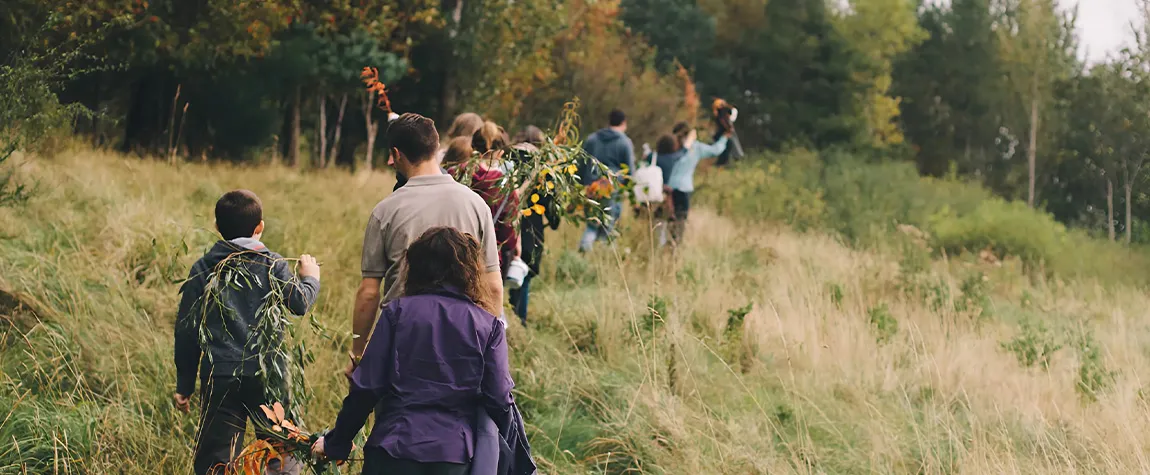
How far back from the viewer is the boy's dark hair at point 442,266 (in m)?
3.20

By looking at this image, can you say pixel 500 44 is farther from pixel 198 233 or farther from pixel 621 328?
pixel 621 328

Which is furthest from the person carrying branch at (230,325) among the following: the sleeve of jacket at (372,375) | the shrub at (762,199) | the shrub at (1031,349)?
the shrub at (762,199)

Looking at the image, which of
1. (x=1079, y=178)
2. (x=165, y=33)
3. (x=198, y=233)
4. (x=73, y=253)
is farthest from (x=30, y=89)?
(x=1079, y=178)

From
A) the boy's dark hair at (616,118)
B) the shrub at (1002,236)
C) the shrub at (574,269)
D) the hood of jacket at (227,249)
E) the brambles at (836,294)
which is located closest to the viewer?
the hood of jacket at (227,249)

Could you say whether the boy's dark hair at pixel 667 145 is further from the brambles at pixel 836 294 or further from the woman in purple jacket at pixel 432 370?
the woman in purple jacket at pixel 432 370

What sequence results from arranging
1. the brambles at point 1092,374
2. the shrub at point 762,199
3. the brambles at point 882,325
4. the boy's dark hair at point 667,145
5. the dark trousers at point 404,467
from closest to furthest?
the dark trousers at point 404,467
the brambles at point 1092,374
the brambles at point 882,325
the boy's dark hair at point 667,145
the shrub at point 762,199

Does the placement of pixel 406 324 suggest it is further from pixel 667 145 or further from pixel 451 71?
pixel 451 71

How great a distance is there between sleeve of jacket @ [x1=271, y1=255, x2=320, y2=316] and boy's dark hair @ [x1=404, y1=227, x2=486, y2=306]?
0.82 metres

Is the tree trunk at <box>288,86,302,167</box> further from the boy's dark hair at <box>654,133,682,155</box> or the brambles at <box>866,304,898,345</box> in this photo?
the brambles at <box>866,304,898,345</box>

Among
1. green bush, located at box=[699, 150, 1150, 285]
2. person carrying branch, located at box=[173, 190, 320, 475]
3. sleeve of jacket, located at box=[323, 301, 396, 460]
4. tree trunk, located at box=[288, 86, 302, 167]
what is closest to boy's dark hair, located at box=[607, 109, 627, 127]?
green bush, located at box=[699, 150, 1150, 285]

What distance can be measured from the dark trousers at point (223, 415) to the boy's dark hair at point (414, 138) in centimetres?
114

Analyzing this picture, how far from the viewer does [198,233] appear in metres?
8.12

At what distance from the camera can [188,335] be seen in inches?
165

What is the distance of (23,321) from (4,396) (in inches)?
45.1
